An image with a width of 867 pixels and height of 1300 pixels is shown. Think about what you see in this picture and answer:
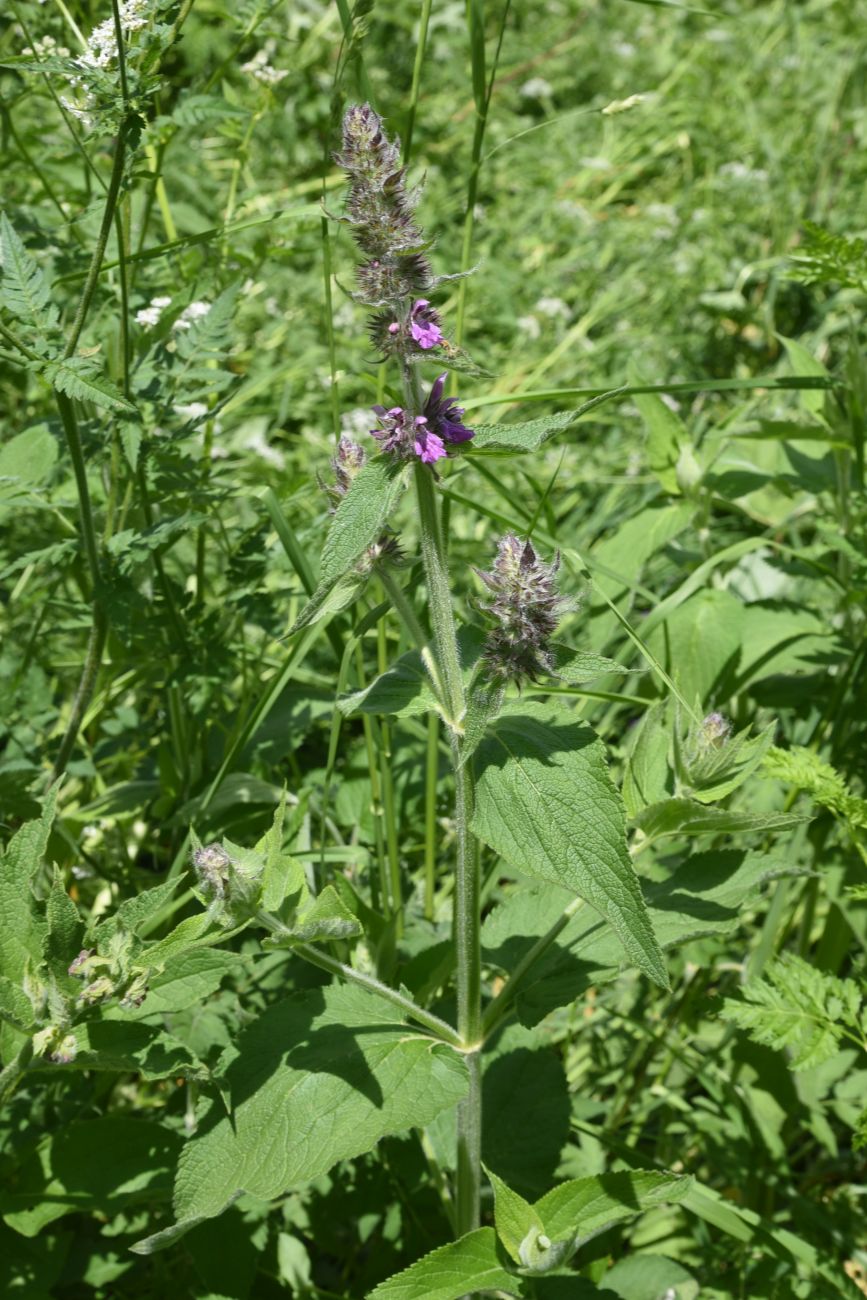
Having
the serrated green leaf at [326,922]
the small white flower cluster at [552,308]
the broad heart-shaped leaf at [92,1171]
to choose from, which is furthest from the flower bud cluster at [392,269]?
the small white flower cluster at [552,308]

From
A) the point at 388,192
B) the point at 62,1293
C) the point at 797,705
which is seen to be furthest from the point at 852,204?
the point at 62,1293

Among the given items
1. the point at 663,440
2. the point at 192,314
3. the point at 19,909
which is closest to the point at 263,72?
the point at 192,314

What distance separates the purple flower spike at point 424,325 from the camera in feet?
3.96

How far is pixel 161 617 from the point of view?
209 centimetres

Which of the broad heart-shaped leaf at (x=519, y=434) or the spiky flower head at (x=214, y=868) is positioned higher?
the broad heart-shaped leaf at (x=519, y=434)

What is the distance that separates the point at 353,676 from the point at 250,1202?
131 centimetres

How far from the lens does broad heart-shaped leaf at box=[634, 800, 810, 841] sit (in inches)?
58.1

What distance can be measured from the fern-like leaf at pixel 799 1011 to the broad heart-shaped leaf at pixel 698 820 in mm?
274

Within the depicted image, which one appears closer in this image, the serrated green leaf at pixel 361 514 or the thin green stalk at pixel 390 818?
the serrated green leaf at pixel 361 514

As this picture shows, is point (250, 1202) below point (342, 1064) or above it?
below

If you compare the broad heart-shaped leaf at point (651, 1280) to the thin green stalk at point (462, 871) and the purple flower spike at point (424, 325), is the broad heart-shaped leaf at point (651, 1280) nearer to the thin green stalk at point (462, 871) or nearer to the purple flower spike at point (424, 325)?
the thin green stalk at point (462, 871)

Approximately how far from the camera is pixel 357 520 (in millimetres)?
1192

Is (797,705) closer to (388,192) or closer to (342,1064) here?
(342,1064)

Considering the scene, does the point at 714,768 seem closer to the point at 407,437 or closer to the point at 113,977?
the point at 407,437
